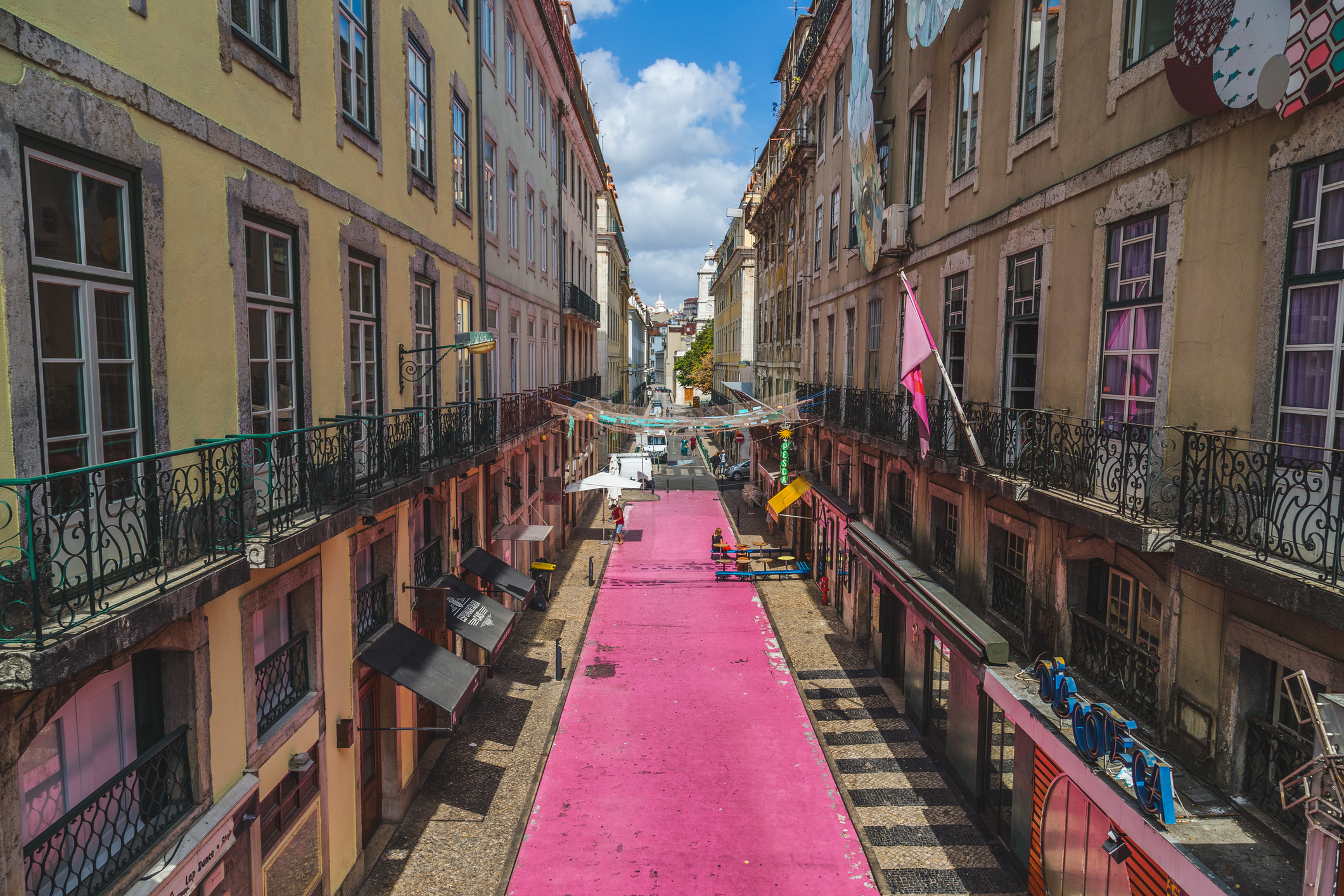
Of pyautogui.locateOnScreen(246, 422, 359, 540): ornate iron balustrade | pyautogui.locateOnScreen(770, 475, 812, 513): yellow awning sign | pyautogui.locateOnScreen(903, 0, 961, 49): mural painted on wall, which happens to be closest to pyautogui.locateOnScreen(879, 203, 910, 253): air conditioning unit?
pyautogui.locateOnScreen(903, 0, 961, 49): mural painted on wall

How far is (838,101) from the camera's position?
2027cm

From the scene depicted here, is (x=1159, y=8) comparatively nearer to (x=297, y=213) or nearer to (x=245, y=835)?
(x=297, y=213)

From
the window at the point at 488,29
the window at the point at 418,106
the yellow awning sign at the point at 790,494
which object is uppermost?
the window at the point at 488,29

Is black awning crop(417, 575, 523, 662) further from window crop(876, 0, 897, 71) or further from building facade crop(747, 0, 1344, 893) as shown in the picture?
window crop(876, 0, 897, 71)

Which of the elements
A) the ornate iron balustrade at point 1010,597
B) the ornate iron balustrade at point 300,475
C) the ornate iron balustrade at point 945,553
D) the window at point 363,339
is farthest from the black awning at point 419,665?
the ornate iron balustrade at point 945,553

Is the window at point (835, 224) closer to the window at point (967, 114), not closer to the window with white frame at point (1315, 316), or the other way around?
the window at point (967, 114)

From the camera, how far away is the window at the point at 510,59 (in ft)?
56.1

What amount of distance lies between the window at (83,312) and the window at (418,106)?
6.68 metres

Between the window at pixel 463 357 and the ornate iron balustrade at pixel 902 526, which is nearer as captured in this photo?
the window at pixel 463 357

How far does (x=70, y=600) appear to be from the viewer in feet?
14.8

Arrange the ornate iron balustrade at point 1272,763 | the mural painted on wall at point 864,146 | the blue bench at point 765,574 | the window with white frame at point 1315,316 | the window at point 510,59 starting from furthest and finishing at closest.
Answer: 1. the blue bench at point 765,574
2. the window at point 510,59
3. the mural painted on wall at point 864,146
4. the ornate iron balustrade at point 1272,763
5. the window with white frame at point 1315,316

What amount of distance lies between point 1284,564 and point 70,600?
818 centimetres

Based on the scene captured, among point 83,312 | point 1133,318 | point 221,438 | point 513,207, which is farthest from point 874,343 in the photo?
point 83,312

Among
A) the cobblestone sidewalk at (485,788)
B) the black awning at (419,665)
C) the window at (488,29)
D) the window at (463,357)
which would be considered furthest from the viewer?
the window at (488,29)
